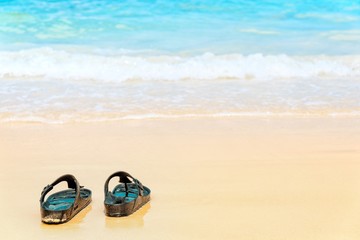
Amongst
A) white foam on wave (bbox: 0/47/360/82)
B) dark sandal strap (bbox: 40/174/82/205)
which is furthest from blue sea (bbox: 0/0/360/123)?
dark sandal strap (bbox: 40/174/82/205)

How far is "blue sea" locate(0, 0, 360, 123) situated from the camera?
5391mm

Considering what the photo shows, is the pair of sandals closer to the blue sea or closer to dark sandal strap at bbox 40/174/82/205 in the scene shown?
dark sandal strap at bbox 40/174/82/205

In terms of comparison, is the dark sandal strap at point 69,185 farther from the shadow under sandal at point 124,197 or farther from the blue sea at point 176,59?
the blue sea at point 176,59

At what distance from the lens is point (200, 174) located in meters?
3.25

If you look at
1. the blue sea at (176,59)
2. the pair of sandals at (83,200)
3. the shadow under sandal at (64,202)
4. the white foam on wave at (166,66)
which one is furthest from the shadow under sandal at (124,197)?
the white foam on wave at (166,66)

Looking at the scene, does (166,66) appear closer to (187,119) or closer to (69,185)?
(187,119)

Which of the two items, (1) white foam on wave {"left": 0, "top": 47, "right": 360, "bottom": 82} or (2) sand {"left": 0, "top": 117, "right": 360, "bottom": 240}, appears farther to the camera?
(1) white foam on wave {"left": 0, "top": 47, "right": 360, "bottom": 82}

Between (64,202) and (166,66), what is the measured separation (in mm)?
5479

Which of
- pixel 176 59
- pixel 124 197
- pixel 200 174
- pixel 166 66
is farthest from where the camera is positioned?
pixel 176 59

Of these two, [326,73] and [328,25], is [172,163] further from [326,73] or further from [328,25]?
[328,25]

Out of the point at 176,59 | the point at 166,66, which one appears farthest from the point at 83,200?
the point at 176,59

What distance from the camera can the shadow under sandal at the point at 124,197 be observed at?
257 cm

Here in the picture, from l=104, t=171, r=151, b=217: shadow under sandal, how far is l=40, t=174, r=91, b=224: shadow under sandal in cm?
13

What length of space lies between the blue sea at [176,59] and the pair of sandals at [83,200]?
203 cm
